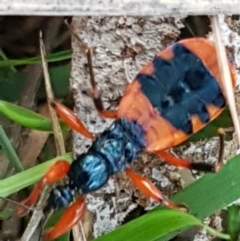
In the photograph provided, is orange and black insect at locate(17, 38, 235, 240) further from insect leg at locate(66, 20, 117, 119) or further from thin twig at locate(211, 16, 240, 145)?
thin twig at locate(211, 16, 240, 145)

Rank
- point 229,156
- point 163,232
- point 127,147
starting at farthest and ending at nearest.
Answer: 1. point 229,156
2. point 127,147
3. point 163,232

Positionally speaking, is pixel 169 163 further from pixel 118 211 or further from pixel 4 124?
pixel 4 124

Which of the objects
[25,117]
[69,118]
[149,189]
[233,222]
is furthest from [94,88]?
[233,222]

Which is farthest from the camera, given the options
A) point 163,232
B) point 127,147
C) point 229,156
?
point 229,156

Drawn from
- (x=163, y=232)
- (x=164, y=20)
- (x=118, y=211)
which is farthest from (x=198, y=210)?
(x=164, y=20)

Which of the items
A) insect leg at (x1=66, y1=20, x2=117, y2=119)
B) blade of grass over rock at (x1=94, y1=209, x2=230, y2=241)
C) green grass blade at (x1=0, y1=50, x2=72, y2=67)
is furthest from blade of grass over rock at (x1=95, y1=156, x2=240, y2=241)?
green grass blade at (x1=0, y1=50, x2=72, y2=67)

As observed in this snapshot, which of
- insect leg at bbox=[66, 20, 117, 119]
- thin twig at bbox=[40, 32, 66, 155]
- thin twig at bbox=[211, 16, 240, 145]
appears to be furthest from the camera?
thin twig at bbox=[40, 32, 66, 155]
